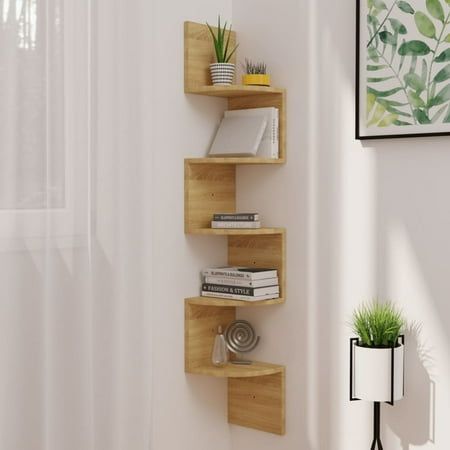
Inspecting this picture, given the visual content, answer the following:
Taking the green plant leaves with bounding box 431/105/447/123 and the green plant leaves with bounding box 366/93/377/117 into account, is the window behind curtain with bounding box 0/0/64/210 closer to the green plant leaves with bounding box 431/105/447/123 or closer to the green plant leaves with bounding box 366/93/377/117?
the green plant leaves with bounding box 366/93/377/117

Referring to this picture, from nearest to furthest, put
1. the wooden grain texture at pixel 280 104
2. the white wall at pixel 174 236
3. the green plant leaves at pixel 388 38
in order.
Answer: the green plant leaves at pixel 388 38
the white wall at pixel 174 236
the wooden grain texture at pixel 280 104

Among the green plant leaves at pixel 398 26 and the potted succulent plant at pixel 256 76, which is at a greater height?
the green plant leaves at pixel 398 26

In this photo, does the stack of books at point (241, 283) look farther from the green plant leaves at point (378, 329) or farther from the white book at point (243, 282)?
the green plant leaves at point (378, 329)

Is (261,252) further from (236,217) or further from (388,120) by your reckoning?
(388,120)

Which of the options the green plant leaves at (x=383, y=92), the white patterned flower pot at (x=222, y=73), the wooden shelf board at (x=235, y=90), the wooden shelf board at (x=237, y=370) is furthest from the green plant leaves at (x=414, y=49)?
the wooden shelf board at (x=237, y=370)

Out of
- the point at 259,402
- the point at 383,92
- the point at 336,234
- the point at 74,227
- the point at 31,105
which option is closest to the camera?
the point at 31,105

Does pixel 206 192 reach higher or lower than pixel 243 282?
higher

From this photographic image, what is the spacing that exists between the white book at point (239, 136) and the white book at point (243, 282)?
444 millimetres

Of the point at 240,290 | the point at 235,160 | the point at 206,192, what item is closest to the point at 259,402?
the point at 240,290

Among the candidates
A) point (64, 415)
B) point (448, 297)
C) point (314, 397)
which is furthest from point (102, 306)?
point (448, 297)

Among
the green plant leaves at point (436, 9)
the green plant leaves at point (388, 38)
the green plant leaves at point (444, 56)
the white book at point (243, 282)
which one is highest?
the green plant leaves at point (436, 9)

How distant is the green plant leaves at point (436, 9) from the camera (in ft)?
8.67

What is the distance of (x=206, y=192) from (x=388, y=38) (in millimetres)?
844

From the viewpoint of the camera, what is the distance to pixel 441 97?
8.72 ft
